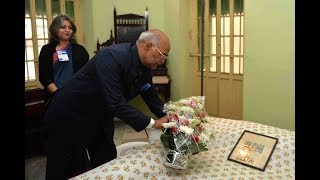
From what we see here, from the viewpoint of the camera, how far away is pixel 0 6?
54 cm

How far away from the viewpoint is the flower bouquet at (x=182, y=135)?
4.91ft

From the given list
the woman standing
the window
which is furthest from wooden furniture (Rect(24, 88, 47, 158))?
the woman standing

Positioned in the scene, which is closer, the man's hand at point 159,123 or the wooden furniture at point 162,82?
the man's hand at point 159,123

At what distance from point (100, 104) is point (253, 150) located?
0.93m

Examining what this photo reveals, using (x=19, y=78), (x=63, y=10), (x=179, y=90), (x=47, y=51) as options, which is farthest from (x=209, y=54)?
(x=19, y=78)

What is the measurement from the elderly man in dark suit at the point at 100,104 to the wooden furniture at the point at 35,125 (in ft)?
4.19

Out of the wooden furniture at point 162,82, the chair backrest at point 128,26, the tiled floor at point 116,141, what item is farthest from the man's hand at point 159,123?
the chair backrest at point 128,26

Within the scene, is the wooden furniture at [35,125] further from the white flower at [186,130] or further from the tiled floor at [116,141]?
the white flower at [186,130]

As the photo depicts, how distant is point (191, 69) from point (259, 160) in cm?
278

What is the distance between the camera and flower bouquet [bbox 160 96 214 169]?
1496 mm

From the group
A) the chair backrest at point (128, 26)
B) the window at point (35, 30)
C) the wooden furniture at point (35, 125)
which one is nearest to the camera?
the wooden furniture at point (35, 125)

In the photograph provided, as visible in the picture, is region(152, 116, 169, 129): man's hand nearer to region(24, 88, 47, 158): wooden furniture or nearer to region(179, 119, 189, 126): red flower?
region(179, 119, 189, 126): red flower

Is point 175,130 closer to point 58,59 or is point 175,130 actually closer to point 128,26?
point 58,59

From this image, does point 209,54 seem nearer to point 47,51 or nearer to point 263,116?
point 263,116
